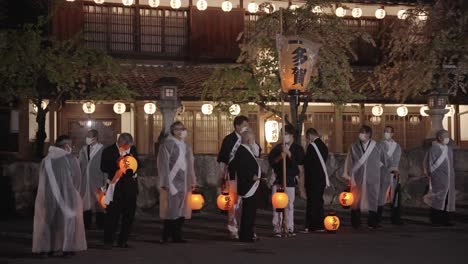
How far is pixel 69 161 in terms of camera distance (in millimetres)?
10805

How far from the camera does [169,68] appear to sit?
23.6 meters

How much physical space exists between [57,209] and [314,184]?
5.23 m

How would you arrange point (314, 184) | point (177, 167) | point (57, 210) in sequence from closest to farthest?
1. point (57, 210)
2. point (177, 167)
3. point (314, 184)

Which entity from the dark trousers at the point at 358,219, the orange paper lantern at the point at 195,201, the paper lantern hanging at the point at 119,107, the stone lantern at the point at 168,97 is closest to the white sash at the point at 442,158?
the dark trousers at the point at 358,219

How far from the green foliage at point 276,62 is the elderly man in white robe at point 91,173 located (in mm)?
5844

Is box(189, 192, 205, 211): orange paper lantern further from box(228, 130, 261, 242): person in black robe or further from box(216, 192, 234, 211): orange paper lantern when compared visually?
box(228, 130, 261, 242): person in black robe

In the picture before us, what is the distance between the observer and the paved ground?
1046 centimetres

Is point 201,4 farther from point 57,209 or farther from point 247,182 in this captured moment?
point 57,209

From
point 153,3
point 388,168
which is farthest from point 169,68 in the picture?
point 388,168

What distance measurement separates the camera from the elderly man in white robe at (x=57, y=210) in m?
10.6

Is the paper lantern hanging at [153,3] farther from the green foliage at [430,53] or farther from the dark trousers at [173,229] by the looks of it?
the dark trousers at [173,229]

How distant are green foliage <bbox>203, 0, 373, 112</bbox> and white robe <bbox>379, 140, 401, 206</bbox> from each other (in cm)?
437

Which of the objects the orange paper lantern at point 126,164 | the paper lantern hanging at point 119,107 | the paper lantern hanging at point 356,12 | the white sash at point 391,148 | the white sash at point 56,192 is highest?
the paper lantern hanging at point 356,12

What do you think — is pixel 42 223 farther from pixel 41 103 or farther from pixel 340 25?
pixel 340 25
